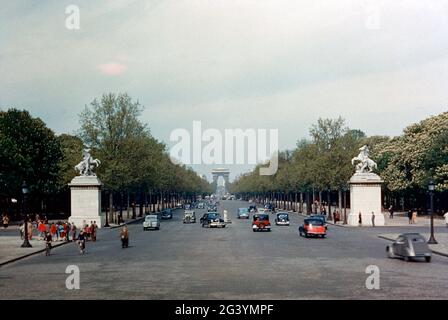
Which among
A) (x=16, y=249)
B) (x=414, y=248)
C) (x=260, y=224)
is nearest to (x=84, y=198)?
(x=260, y=224)

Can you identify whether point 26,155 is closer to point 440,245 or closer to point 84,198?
point 84,198

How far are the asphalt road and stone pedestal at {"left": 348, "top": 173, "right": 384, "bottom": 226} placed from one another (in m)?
27.8

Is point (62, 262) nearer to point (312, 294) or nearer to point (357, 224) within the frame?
point (312, 294)

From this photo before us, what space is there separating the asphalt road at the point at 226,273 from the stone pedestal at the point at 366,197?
91.3 feet

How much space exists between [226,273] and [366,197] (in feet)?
153

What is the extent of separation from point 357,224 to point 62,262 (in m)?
44.5

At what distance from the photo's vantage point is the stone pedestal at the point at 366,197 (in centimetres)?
7106

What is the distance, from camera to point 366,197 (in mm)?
71125

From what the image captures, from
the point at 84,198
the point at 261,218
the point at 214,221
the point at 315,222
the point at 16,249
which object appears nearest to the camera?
the point at 16,249

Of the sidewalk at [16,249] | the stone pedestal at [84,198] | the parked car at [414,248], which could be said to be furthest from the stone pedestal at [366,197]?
the parked car at [414,248]

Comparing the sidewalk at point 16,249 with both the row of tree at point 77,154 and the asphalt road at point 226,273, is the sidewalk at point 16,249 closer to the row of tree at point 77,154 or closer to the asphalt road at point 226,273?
the asphalt road at point 226,273

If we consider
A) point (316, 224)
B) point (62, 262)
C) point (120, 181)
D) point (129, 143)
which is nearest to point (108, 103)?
point (129, 143)

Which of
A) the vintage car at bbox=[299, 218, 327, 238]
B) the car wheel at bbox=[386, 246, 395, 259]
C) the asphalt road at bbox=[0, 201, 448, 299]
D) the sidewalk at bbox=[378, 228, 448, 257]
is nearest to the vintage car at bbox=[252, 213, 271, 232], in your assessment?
the vintage car at bbox=[299, 218, 327, 238]
